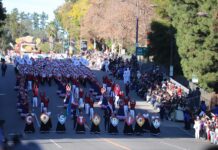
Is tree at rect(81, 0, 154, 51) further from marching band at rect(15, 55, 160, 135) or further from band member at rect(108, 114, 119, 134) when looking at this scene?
band member at rect(108, 114, 119, 134)

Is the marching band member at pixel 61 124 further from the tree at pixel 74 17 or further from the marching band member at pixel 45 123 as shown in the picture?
the tree at pixel 74 17

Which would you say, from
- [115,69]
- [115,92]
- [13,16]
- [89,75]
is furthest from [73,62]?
[13,16]

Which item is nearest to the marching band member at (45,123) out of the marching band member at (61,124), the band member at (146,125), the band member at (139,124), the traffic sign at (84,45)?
the marching band member at (61,124)

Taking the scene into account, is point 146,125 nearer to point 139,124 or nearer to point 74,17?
point 139,124

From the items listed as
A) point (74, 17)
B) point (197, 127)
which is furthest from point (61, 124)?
point (74, 17)

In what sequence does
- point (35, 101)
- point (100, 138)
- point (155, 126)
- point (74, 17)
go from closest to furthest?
point (100, 138) < point (155, 126) < point (35, 101) < point (74, 17)

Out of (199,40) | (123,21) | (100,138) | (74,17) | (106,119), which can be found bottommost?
(100,138)

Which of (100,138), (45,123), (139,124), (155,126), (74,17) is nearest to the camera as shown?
(100,138)

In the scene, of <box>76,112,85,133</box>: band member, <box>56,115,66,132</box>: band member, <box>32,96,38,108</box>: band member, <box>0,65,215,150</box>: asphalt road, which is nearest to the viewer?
<box>0,65,215,150</box>: asphalt road

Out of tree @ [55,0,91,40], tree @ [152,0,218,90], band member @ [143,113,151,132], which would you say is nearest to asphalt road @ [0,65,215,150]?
band member @ [143,113,151,132]

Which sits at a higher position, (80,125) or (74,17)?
(74,17)

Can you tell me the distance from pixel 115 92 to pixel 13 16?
129 m

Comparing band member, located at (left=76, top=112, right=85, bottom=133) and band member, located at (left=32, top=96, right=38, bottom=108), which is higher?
band member, located at (left=32, top=96, right=38, bottom=108)

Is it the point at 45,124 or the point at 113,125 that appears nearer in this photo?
the point at 45,124
